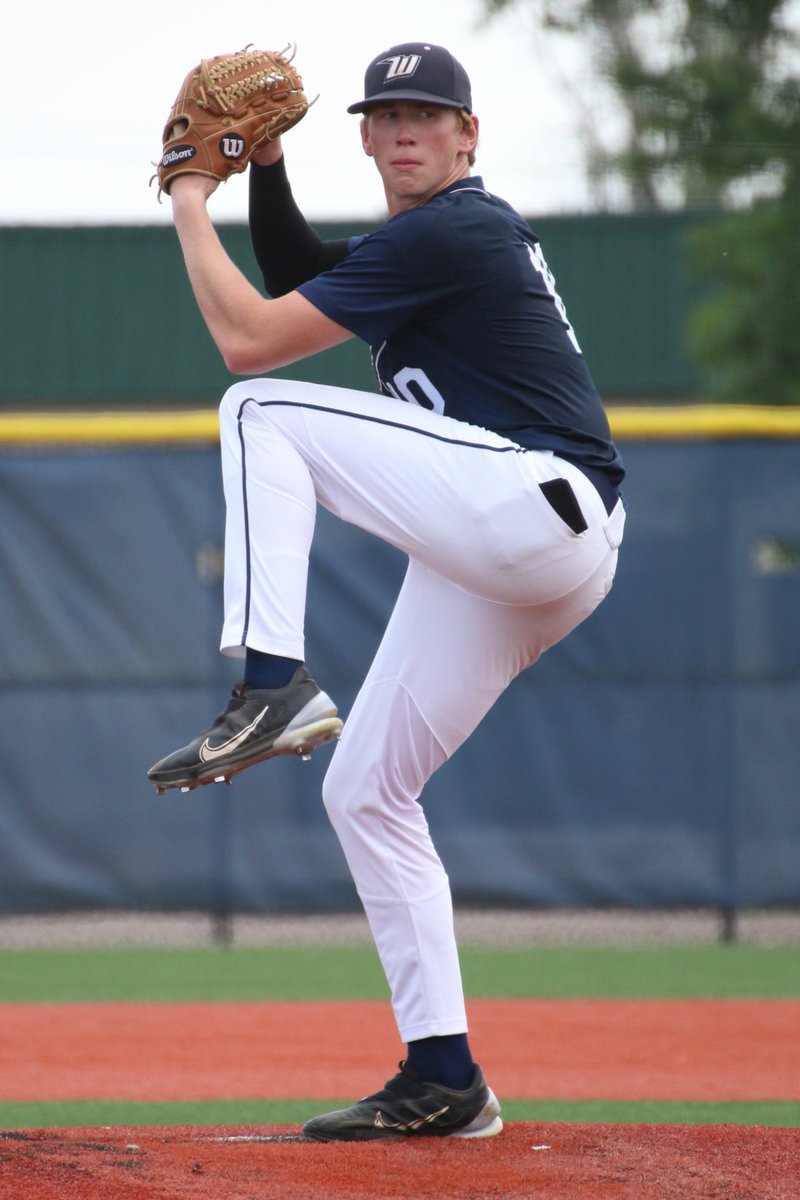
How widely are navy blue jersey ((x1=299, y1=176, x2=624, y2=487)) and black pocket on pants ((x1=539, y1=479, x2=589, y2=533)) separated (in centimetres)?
12

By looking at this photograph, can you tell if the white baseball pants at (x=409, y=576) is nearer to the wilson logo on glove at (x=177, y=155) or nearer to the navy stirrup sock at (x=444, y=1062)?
the navy stirrup sock at (x=444, y=1062)

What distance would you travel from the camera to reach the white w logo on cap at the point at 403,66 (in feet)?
11.0

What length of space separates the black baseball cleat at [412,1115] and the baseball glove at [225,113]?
1999mm

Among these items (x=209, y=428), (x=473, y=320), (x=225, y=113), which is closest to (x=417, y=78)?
(x=225, y=113)

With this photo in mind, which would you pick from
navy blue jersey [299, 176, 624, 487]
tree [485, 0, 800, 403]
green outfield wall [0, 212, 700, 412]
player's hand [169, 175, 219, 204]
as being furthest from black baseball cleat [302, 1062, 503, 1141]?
green outfield wall [0, 212, 700, 412]

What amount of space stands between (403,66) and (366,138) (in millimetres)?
183

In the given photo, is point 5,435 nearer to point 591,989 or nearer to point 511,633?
point 591,989

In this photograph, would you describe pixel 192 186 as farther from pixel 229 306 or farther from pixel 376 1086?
pixel 376 1086

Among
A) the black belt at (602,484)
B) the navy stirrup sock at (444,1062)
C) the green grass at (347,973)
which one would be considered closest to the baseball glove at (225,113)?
the black belt at (602,484)

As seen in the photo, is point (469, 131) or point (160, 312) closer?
point (469, 131)

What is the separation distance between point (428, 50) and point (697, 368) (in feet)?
32.0

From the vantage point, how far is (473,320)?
3.33m

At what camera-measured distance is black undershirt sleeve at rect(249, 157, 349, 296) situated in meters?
3.71

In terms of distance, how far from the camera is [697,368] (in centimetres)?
1284
